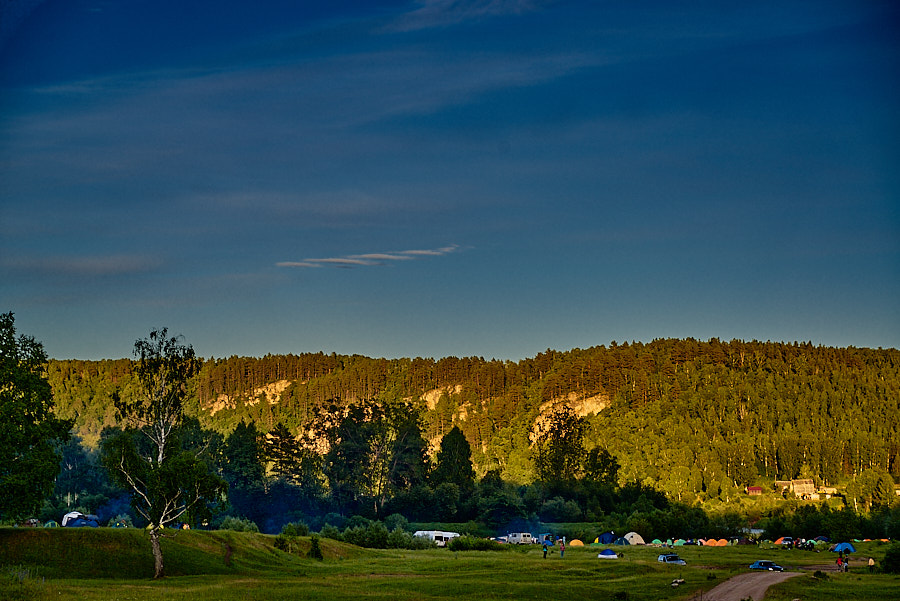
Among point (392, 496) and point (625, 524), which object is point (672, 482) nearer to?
point (625, 524)

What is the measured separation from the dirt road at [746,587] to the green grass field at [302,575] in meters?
1.04

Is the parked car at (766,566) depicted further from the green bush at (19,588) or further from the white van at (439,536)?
the green bush at (19,588)

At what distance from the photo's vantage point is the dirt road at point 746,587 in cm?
5253

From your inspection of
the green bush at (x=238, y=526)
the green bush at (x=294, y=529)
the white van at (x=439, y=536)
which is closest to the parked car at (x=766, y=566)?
the green bush at (x=294, y=529)

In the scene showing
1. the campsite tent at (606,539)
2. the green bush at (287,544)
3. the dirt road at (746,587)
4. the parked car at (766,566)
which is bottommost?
the campsite tent at (606,539)

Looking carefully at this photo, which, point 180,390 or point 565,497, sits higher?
point 180,390

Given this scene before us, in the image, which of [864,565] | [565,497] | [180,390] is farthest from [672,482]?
[180,390]

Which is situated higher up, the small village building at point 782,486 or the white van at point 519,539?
the small village building at point 782,486

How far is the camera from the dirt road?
52531mm

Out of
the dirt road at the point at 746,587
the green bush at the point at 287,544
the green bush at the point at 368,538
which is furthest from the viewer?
the green bush at the point at 368,538

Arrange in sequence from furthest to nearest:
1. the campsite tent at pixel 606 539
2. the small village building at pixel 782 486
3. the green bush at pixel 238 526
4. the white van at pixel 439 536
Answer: the small village building at pixel 782 486
the campsite tent at pixel 606 539
the white van at pixel 439 536
the green bush at pixel 238 526

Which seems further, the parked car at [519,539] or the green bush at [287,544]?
the parked car at [519,539]

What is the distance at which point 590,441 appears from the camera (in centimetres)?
19975

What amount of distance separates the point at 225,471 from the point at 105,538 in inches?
3064
